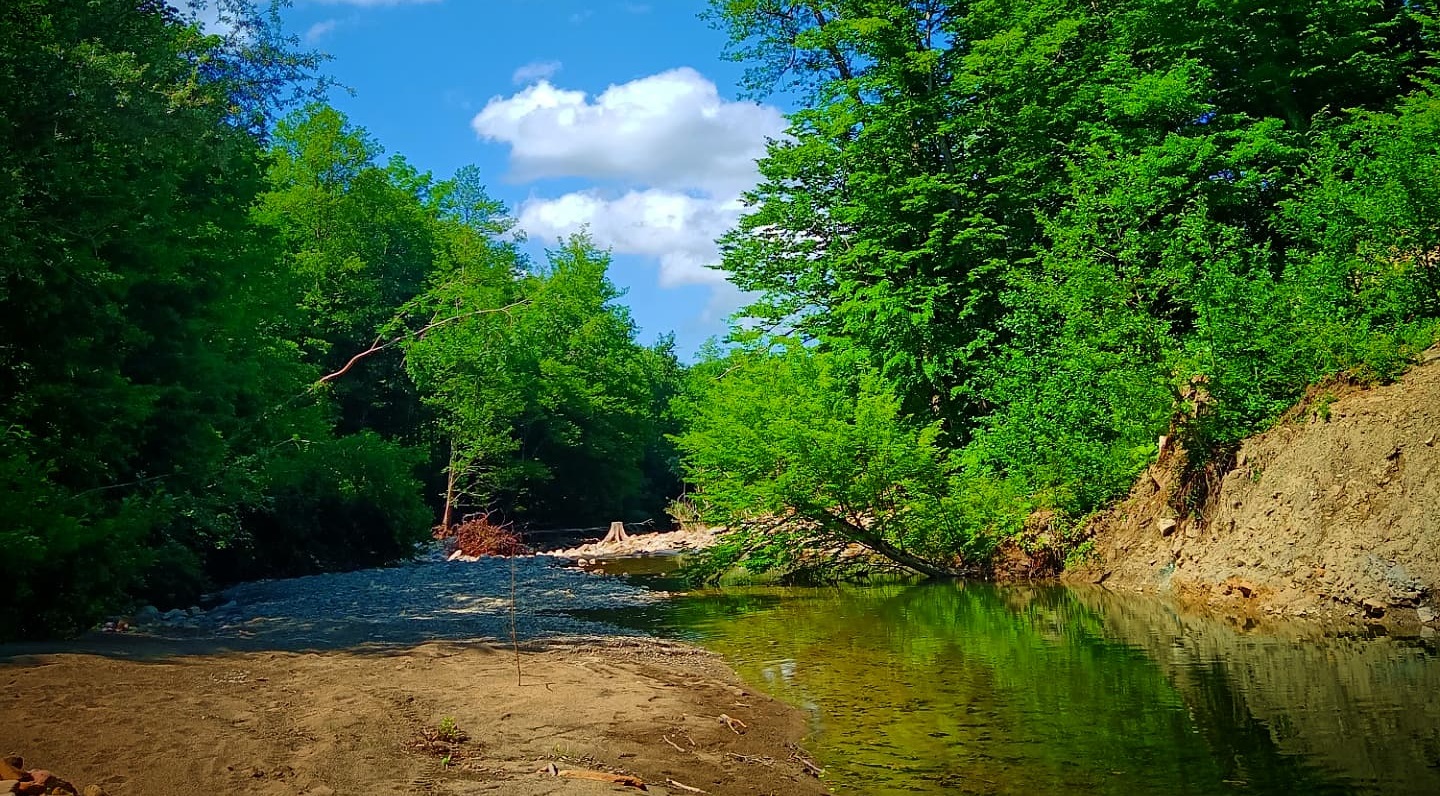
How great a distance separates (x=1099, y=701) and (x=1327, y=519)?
22.0 feet

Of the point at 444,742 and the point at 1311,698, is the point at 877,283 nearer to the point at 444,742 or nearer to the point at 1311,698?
the point at 1311,698

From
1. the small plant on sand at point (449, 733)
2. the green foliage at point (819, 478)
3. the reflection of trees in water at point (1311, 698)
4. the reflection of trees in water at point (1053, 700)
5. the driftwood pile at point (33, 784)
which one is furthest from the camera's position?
the green foliage at point (819, 478)

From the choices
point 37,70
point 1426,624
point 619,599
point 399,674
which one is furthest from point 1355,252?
point 37,70

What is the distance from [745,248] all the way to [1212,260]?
12728 millimetres

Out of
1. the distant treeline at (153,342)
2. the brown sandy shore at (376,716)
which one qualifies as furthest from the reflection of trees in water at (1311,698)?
the distant treeline at (153,342)

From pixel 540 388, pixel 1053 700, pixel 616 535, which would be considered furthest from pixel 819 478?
pixel 540 388

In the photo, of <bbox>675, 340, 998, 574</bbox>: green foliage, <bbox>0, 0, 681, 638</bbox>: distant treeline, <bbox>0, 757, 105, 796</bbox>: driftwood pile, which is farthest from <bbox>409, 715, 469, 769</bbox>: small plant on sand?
<bbox>675, 340, 998, 574</bbox>: green foliage

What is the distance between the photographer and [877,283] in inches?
982

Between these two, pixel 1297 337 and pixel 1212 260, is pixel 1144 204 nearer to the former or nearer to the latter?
pixel 1212 260

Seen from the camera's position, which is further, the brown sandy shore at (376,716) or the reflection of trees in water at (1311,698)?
the reflection of trees in water at (1311,698)

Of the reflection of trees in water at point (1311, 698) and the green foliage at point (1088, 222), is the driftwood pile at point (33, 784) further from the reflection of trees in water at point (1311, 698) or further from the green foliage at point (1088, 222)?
the green foliage at point (1088, 222)

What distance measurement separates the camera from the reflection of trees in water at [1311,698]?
20.0 feet

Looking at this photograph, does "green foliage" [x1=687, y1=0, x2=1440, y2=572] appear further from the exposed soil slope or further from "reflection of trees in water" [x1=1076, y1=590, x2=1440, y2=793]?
"reflection of trees in water" [x1=1076, y1=590, x2=1440, y2=793]

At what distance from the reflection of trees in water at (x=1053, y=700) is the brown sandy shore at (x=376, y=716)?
768mm
